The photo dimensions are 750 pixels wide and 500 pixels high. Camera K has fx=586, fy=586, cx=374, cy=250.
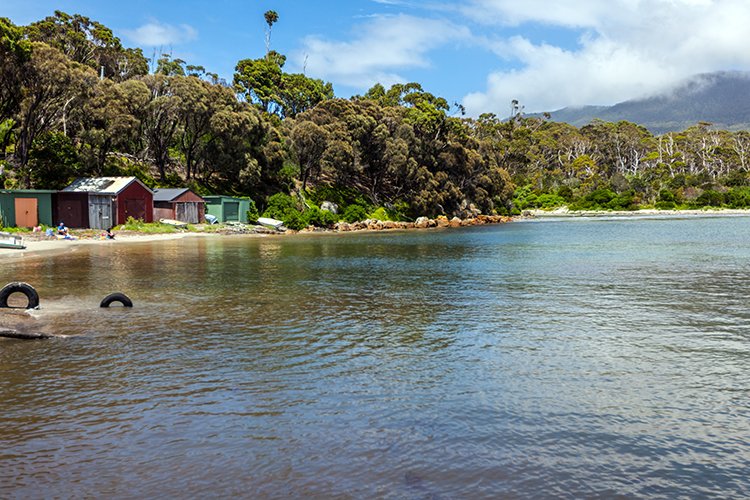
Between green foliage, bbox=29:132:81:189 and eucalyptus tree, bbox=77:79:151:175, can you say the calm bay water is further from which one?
eucalyptus tree, bbox=77:79:151:175

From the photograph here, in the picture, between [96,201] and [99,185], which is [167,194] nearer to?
[99,185]

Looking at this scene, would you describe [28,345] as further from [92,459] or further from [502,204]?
[502,204]

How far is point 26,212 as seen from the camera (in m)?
48.2

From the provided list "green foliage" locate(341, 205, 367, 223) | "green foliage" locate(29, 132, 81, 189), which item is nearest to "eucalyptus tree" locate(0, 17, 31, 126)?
"green foliage" locate(29, 132, 81, 189)

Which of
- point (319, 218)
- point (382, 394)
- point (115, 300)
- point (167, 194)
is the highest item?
point (167, 194)

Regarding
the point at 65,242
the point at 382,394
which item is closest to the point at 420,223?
the point at 65,242

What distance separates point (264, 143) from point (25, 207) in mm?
30932

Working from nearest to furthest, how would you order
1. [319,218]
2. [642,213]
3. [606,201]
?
[319,218]
[642,213]
[606,201]

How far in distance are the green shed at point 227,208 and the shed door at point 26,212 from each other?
17.7 m

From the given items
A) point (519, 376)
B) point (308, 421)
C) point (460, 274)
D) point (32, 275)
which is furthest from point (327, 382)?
point (32, 275)

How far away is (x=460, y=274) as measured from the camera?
1122 inches

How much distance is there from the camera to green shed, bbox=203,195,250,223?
211ft

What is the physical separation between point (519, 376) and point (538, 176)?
147776mm

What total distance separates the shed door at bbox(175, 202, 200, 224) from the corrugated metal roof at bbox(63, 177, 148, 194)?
6.48 m
